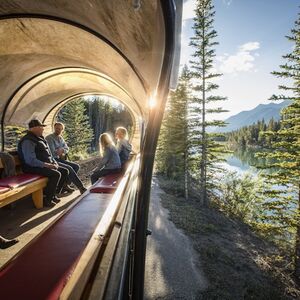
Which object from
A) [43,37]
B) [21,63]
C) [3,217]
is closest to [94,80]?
[21,63]

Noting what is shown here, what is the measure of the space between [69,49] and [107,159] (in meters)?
3.06

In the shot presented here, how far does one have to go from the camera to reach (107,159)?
650 cm

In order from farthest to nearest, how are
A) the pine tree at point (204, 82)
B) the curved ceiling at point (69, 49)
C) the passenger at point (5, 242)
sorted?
the pine tree at point (204, 82) → the passenger at point (5, 242) → the curved ceiling at point (69, 49)

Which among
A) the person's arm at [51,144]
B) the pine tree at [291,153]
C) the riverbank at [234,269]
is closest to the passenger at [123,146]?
the person's arm at [51,144]

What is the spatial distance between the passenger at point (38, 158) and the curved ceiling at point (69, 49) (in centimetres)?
195

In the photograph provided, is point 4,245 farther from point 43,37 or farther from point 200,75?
point 200,75

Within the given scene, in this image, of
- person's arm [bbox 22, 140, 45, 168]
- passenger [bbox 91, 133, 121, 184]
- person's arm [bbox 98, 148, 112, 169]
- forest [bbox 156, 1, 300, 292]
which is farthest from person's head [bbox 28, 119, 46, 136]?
→ forest [bbox 156, 1, 300, 292]

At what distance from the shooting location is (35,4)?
431 cm

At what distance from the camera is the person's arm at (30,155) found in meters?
5.45

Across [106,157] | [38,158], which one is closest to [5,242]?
[38,158]

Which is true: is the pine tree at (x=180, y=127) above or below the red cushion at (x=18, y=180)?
above

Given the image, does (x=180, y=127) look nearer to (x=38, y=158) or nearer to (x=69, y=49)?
(x=69, y=49)

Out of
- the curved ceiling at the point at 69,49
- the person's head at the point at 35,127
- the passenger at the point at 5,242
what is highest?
the curved ceiling at the point at 69,49

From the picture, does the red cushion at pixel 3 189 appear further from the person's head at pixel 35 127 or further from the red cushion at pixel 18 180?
the person's head at pixel 35 127
